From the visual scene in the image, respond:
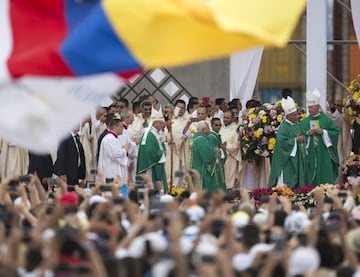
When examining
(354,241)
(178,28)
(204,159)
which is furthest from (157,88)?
(354,241)

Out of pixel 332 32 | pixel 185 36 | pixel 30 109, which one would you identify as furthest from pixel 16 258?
pixel 332 32

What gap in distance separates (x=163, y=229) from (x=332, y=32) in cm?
2555

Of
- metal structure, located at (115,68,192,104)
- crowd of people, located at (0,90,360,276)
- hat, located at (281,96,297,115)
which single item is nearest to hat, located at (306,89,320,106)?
Result: hat, located at (281,96,297,115)

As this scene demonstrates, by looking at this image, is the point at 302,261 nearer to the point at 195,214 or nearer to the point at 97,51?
the point at 195,214

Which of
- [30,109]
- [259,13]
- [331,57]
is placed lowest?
[30,109]

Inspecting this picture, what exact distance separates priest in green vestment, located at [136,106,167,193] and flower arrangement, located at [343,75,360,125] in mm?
2851

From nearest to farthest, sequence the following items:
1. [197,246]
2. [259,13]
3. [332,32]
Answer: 1. [197,246]
2. [259,13]
3. [332,32]

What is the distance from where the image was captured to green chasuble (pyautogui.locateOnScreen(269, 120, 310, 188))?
65.8ft

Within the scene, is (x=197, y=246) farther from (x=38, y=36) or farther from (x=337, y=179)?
(x=337, y=179)

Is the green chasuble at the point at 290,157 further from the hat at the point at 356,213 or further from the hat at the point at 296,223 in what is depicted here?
the hat at the point at 296,223

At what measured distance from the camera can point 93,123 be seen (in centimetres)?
2405

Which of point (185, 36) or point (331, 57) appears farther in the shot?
point (331, 57)

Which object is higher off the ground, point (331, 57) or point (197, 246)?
point (331, 57)

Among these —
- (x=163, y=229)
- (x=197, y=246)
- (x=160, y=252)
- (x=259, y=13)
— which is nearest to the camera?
(x=160, y=252)
